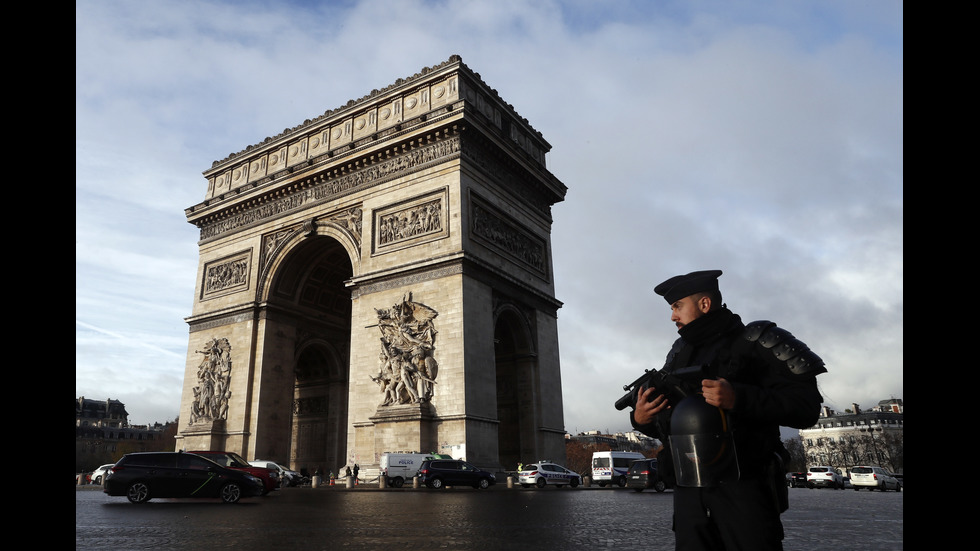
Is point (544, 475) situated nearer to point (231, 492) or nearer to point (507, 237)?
point (507, 237)

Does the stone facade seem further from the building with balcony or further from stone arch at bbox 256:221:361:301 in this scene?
the building with balcony

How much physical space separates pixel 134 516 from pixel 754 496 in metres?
11.0

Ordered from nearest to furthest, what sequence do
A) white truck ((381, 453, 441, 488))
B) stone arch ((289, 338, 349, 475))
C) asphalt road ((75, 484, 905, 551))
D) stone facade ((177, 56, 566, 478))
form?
1. asphalt road ((75, 484, 905, 551))
2. white truck ((381, 453, 441, 488))
3. stone facade ((177, 56, 566, 478))
4. stone arch ((289, 338, 349, 475))

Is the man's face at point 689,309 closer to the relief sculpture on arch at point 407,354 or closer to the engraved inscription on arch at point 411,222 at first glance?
the relief sculpture on arch at point 407,354

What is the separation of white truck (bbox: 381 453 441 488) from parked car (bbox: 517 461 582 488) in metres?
3.81

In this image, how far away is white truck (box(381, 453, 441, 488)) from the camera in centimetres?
2047

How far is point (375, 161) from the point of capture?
85.4ft

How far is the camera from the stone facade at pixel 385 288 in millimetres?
22219

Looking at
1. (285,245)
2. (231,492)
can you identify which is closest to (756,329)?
(231,492)

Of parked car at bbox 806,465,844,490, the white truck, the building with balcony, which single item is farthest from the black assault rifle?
the building with balcony

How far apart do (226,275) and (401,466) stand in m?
15.0

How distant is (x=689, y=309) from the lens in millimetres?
3078

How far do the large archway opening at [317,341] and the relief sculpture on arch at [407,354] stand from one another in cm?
687
